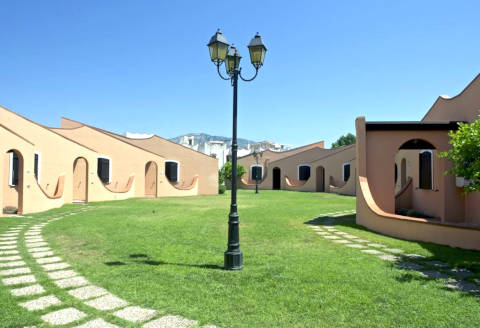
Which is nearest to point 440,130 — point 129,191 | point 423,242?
point 423,242

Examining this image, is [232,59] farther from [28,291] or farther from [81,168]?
[81,168]

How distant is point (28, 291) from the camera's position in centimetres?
390

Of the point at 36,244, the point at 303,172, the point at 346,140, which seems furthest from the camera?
the point at 346,140

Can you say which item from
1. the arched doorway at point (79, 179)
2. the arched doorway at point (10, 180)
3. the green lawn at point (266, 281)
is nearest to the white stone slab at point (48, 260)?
the green lawn at point (266, 281)

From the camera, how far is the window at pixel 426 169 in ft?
34.8

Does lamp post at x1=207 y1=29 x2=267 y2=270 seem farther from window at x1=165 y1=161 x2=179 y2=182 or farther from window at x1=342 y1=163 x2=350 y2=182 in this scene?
window at x1=342 y1=163 x2=350 y2=182

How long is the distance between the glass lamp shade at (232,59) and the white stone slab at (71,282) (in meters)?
3.74

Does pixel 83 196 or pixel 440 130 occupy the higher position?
pixel 440 130

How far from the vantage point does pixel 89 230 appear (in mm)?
8227

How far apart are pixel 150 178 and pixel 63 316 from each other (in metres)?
21.0

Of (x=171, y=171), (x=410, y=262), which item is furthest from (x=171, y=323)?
(x=171, y=171)

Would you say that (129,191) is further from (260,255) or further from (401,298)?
(401,298)

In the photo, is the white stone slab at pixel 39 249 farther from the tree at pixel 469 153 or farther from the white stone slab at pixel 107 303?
the tree at pixel 469 153

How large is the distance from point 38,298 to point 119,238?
11.6 feet
